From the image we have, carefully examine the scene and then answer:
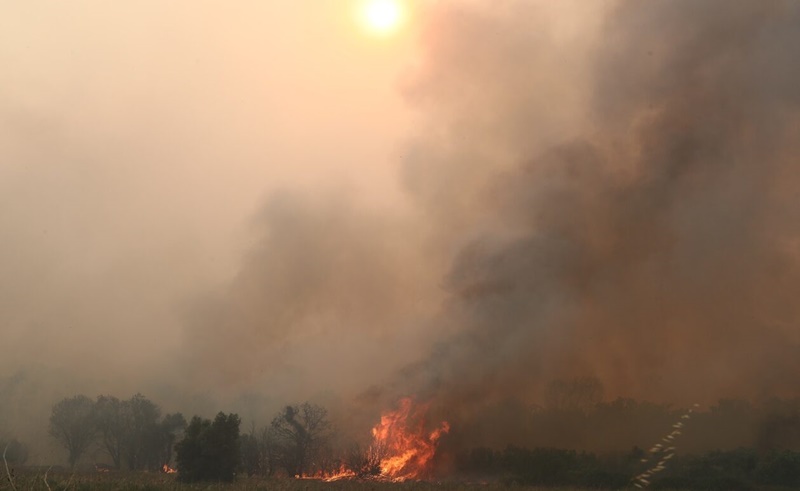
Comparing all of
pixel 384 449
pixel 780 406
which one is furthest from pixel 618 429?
pixel 384 449

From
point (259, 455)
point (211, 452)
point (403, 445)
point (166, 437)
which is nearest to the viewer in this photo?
point (211, 452)

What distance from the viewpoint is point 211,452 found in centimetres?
6888

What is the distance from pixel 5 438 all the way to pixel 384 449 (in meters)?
79.3

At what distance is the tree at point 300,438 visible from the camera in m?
95.1

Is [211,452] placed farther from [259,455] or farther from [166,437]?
[166,437]

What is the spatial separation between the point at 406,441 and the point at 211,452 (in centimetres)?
2264

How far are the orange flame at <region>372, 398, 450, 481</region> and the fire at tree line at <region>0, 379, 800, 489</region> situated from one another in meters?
→ 0.12

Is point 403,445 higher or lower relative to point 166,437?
lower

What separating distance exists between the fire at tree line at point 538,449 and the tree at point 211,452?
0.34 ft

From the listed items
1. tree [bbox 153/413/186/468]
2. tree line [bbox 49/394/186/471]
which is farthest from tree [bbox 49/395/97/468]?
tree [bbox 153/413/186/468]

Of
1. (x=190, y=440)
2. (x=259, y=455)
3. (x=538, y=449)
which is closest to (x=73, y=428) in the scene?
(x=259, y=455)

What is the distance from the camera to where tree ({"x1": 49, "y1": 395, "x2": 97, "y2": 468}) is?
12206 centimetres

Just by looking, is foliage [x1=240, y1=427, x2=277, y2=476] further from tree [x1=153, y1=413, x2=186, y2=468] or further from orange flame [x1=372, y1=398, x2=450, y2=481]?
orange flame [x1=372, y1=398, x2=450, y2=481]

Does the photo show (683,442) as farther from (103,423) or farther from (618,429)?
(103,423)
